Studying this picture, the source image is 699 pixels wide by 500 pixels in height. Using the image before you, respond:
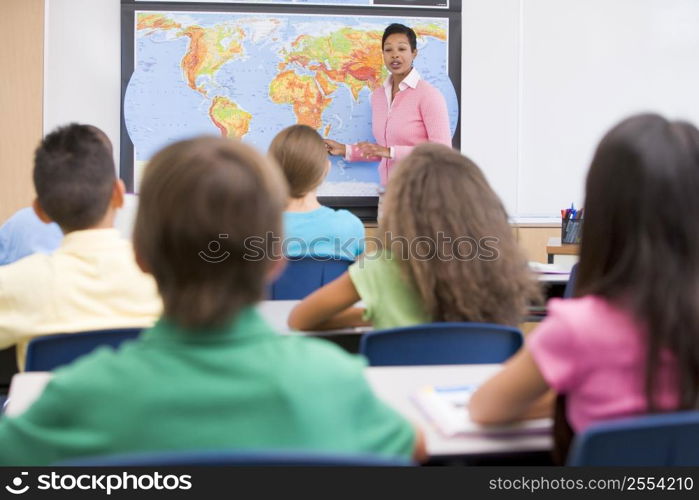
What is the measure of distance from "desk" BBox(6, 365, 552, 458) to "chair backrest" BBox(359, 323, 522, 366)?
60mm

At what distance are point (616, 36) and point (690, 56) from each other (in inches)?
25.7

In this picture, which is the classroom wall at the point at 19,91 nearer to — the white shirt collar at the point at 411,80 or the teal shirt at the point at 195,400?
the white shirt collar at the point at 411,80

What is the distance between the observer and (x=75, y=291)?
1693 millimetres

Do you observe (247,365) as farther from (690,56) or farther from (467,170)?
(690,56)

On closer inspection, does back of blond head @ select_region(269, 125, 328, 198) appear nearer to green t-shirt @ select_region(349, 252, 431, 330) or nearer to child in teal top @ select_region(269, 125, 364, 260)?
child in teal top @ select_region(269, 125, 364, 260)

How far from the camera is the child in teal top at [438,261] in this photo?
67.7 inches

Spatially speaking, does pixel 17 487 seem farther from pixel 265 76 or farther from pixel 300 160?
pixel 265 76

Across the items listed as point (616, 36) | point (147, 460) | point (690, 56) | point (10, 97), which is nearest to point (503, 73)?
point (616, 36)

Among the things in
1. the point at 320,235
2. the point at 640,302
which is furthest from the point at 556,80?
the point at 640,302

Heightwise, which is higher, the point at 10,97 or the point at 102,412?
the point at 10,97

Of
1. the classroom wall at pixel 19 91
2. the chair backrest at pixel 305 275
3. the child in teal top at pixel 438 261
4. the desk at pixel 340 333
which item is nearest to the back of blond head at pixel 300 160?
the chair backrest at pixel 305 275

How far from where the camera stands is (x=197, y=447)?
0.83 metres

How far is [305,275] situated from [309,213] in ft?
0.86

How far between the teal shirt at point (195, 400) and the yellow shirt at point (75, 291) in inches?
31.8
